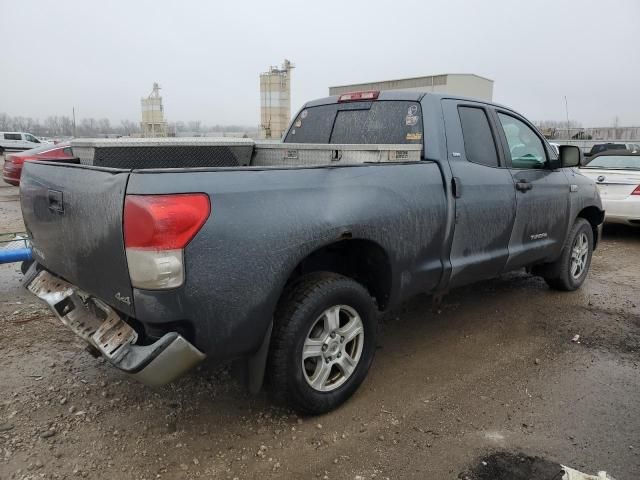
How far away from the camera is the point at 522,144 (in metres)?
4.61

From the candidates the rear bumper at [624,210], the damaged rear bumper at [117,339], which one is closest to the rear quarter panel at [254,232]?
the damaged rear bumper at [117,339]

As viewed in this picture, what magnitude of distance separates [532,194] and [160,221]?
339cm

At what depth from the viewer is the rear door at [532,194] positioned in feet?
14.1

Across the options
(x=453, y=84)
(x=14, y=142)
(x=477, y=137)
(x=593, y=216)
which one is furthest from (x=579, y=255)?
(x=14, y=142)

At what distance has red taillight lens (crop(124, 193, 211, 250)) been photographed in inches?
87.0

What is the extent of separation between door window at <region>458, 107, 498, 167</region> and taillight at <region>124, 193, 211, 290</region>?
2442mm

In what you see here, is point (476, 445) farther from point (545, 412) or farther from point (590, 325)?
point (590, 325)

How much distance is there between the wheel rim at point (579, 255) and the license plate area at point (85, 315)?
4533mm

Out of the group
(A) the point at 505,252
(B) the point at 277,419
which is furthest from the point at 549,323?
(B) the point at 277,419

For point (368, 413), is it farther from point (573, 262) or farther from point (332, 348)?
point (573, 262)

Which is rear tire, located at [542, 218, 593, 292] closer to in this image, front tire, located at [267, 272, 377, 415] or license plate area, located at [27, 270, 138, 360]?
front tire, located at [267, 272, 377, 415]

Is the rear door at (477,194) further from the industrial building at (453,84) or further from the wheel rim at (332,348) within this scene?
the industrial building at (453,84)

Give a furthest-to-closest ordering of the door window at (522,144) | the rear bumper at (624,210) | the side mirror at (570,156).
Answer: the rear bumper at (624,210), the side mirror at (570,156), the door window at (522,144)

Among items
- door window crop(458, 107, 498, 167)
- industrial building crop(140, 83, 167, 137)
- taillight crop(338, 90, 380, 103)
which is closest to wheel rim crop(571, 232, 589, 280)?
door window crop(458, 107, 498, 167)
